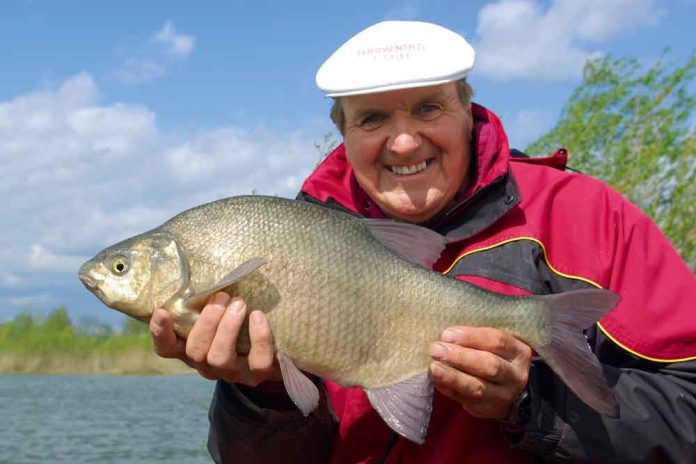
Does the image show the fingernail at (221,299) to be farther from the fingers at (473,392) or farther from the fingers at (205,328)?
the fingers at (473,392)

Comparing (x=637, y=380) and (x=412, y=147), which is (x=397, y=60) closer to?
(x=412, y=147)

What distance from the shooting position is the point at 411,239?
10.5ft

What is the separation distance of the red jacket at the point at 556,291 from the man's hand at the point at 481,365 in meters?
0.16

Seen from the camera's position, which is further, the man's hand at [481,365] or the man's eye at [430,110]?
the man's eye at [430,110]

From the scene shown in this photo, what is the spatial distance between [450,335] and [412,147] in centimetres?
88

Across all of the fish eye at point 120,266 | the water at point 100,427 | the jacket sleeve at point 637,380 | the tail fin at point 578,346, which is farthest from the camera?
the water at point 100,427

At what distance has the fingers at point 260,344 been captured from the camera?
291 cm

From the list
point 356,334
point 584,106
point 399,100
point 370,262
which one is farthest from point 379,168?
point 584,106

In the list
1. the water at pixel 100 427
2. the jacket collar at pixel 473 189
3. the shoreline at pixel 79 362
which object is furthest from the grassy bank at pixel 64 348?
the jacket collar at pixel 473 189

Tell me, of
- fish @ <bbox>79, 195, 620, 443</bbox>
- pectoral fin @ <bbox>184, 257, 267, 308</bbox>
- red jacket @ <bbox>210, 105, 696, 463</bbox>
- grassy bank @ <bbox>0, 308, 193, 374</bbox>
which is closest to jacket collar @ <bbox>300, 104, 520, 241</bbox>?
red jacket @ <bbox>210, 105, 696, 463</bbox>

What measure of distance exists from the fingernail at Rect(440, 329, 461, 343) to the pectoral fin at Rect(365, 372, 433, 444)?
0.57 feet

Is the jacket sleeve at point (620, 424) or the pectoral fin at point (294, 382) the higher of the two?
the pectoral fin at point (294, 382)

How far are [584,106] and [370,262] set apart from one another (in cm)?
1447

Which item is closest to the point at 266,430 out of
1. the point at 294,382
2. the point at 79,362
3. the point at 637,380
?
the point at 294,382
